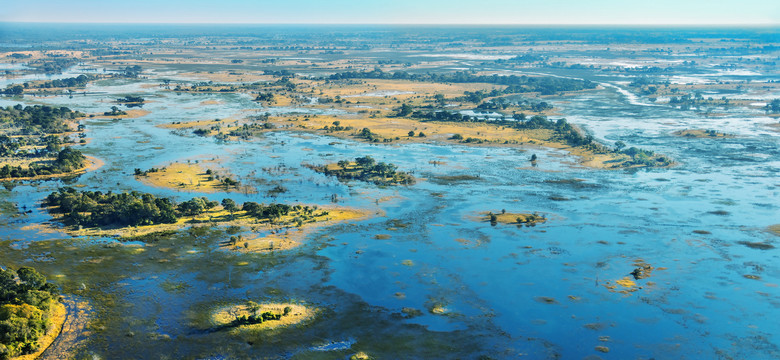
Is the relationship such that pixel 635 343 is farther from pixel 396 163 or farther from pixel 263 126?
pixel 263 126

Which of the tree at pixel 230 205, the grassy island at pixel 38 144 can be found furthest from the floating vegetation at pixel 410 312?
the grassy island at pixel 38 144

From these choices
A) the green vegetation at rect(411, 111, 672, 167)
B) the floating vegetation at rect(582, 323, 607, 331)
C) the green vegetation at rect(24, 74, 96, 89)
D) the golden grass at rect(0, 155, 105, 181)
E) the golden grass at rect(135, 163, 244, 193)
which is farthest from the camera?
the green vegetation at rect(24, 74, 96, 89)

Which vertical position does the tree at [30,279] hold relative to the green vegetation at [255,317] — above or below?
above

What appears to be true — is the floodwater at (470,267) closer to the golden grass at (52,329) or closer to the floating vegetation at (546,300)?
the floating vegetation at (546,300)

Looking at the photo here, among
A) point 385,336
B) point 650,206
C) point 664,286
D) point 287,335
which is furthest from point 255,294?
point 650,206

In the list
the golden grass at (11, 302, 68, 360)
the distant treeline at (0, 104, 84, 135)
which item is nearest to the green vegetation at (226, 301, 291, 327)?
the golden grass at (11, 302, 68, 360)

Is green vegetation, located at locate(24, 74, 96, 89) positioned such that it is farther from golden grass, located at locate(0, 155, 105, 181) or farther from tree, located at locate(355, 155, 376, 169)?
tree, located at locate(355, 155, 376, 169)
